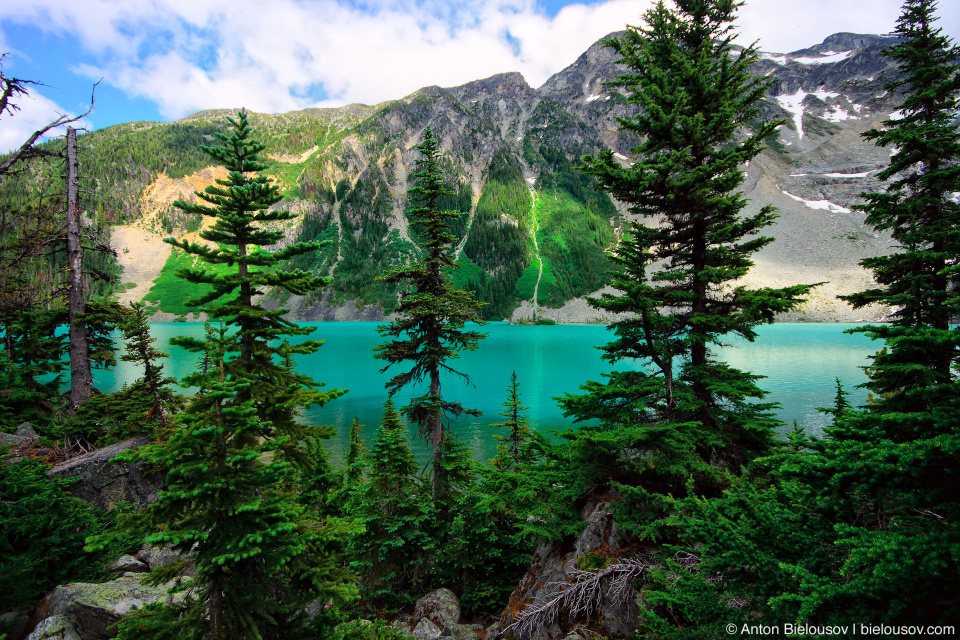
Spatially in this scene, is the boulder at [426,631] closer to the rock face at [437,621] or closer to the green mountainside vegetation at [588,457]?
the rock face at [437,621]

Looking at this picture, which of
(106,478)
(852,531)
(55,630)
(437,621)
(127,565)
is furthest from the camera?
(106,478)

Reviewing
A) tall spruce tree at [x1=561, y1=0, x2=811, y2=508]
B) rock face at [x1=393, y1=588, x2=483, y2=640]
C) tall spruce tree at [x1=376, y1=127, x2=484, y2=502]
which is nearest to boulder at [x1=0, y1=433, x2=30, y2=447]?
tall spruce tree at [x1=376, y1=127, x2=484, y2=502]

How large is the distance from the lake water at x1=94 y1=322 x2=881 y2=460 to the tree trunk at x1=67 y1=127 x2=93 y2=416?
13357mm

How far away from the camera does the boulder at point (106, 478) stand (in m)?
12.4

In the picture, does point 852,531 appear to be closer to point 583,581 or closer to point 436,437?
A: point 583,581

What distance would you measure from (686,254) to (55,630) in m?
16.2

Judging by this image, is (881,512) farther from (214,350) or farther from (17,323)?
(17,323)

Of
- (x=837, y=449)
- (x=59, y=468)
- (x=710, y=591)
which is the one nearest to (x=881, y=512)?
(x=837, y=449)

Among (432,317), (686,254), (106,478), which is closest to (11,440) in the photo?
(106,478)

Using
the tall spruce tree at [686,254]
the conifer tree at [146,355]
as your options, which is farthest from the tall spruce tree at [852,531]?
the conifer tree at [146,355]

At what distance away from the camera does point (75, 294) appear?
14578 millimetres

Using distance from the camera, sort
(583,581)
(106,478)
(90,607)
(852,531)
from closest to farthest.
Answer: (852,531) < (583,581) < (90,607) < (106,478)

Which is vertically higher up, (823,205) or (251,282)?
(823,205)

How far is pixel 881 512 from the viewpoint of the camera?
358cm
